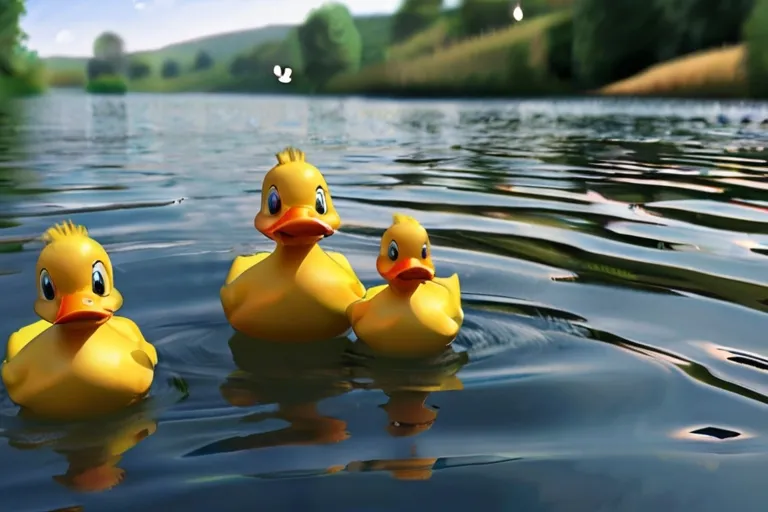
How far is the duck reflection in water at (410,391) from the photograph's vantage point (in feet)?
8.58

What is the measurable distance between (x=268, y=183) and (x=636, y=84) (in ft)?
167

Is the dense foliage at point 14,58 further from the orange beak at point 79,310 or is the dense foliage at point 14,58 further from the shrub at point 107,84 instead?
the orange beak at point 79,310

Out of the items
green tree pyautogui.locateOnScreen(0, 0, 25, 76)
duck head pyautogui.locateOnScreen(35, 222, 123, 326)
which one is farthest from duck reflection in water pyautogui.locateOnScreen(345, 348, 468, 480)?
green tree pyautogui.locateOnScreen(0, 0, 25, 76)

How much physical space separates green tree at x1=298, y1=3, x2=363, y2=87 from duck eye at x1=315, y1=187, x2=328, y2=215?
80.9m

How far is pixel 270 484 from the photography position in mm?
2486

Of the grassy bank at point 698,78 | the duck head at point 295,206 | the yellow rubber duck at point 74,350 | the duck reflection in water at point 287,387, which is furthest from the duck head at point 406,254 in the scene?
the grassy bank at point 698,78

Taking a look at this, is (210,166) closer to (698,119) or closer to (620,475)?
(620,475)

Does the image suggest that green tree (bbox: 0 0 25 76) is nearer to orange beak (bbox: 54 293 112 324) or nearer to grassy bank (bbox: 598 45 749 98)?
grassy bank (bbox: 598 45 749 98)

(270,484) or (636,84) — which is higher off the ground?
(636,84)

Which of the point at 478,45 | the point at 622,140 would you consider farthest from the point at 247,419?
the point at 478,45

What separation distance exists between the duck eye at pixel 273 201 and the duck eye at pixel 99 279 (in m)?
0.93

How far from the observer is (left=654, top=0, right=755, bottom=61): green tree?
54.1m

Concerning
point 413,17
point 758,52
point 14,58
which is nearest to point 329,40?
point 413,17

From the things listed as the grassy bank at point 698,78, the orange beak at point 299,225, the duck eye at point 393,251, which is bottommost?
the duck eye at point 393,251
